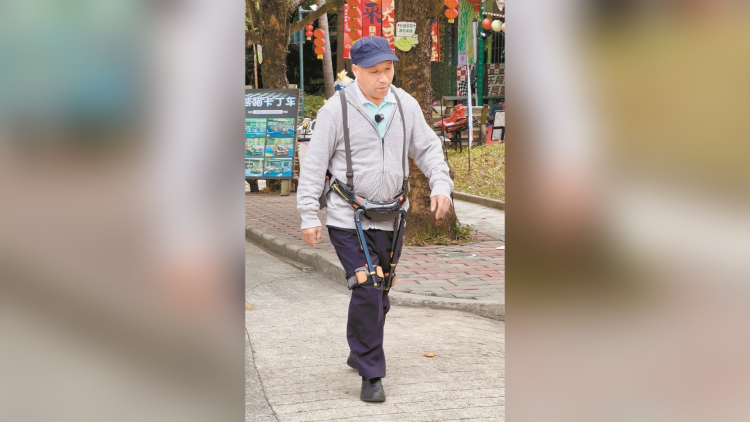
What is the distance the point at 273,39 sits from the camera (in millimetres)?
17641

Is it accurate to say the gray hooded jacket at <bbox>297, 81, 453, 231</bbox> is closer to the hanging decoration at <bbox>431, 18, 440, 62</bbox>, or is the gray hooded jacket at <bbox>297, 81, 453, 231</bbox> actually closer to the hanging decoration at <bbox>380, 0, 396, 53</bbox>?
the hanging decoration at <bbox>380, 0, 396, 53</bbox>

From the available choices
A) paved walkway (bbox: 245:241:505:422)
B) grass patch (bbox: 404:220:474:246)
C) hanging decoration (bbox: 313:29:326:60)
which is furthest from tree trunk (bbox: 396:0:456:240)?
hanging decoration (bbox: 313:29:326:60)

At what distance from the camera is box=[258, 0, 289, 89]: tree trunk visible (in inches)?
695

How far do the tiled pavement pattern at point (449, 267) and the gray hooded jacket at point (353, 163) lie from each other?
2545 millimetres

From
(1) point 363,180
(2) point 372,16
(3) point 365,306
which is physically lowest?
(3) point 365,306

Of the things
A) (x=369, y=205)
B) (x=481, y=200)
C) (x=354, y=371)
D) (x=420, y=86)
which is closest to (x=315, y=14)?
(x=481, y=200)

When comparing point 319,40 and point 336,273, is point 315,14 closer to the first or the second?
point 319,40

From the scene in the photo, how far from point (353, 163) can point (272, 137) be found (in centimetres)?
1157

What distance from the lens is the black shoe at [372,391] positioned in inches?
178

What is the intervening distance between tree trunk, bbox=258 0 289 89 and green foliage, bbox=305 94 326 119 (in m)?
18.9
